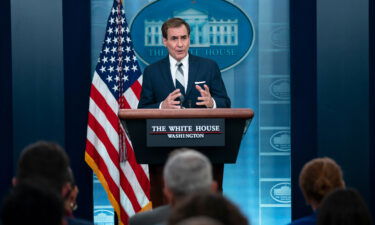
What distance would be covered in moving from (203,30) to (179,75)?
74.0 inches

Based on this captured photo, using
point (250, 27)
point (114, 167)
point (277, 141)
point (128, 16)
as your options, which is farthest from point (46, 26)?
point (277, 141)

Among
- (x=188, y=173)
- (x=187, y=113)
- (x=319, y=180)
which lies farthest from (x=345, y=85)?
(x=188, y=173)

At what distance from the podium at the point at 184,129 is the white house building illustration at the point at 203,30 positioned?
2612mm

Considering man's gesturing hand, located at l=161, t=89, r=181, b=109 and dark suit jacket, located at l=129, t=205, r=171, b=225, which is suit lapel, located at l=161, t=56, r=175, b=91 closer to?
man's gesturing hand, located at l=161, t=89, r=181, b=109

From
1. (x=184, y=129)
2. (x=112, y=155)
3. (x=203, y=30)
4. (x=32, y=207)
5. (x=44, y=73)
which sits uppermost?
(x=203, y=30)

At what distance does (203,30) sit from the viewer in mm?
7262

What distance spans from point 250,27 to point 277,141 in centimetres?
112

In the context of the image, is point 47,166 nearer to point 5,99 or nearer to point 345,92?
point 5,99

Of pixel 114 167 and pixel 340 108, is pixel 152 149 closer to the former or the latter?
pixel 114 167

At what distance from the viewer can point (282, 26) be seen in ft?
23.7

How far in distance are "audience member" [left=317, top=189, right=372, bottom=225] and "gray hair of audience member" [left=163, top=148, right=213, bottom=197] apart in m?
0.56

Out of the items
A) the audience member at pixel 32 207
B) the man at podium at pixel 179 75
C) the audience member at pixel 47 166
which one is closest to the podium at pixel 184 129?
the man at podium at pixel 179 75

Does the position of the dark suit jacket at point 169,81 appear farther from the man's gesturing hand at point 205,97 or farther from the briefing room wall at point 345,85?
the briefing room wall at point 345,85

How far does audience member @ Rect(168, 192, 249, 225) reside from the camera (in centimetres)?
219
